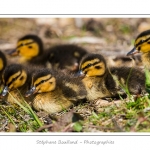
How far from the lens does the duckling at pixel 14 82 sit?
3.57 meters

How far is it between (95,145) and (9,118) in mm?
729

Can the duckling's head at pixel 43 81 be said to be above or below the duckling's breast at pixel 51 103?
above

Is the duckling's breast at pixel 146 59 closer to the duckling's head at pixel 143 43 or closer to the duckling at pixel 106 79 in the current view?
the duckling's head at pixel 143 43

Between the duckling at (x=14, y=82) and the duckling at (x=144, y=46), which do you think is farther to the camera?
the duckling at (x=144, y=46)

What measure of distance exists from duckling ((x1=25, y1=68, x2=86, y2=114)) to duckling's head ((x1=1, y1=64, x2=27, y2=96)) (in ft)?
0.73

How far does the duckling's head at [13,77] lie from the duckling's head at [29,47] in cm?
114

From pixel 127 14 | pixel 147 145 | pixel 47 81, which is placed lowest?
pixel 147 145

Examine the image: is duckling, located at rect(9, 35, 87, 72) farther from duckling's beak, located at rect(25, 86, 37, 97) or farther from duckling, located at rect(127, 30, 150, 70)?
duckling's beak, located at rect(25, 86, 37, 97)

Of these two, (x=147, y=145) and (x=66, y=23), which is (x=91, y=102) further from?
(x=66, y=23)

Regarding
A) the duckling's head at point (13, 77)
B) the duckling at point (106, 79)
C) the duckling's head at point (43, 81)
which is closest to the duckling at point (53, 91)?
the duckling's head at point (43, 81)

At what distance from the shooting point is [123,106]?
3066mm

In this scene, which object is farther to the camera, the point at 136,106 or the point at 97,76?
the point at 97,76

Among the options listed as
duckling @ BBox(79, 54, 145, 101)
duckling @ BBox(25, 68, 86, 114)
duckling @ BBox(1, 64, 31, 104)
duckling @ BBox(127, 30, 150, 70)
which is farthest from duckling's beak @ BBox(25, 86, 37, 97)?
duckling @ BBox(127, 30, 150, 70)

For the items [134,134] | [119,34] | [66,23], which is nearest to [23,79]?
[134,134]
